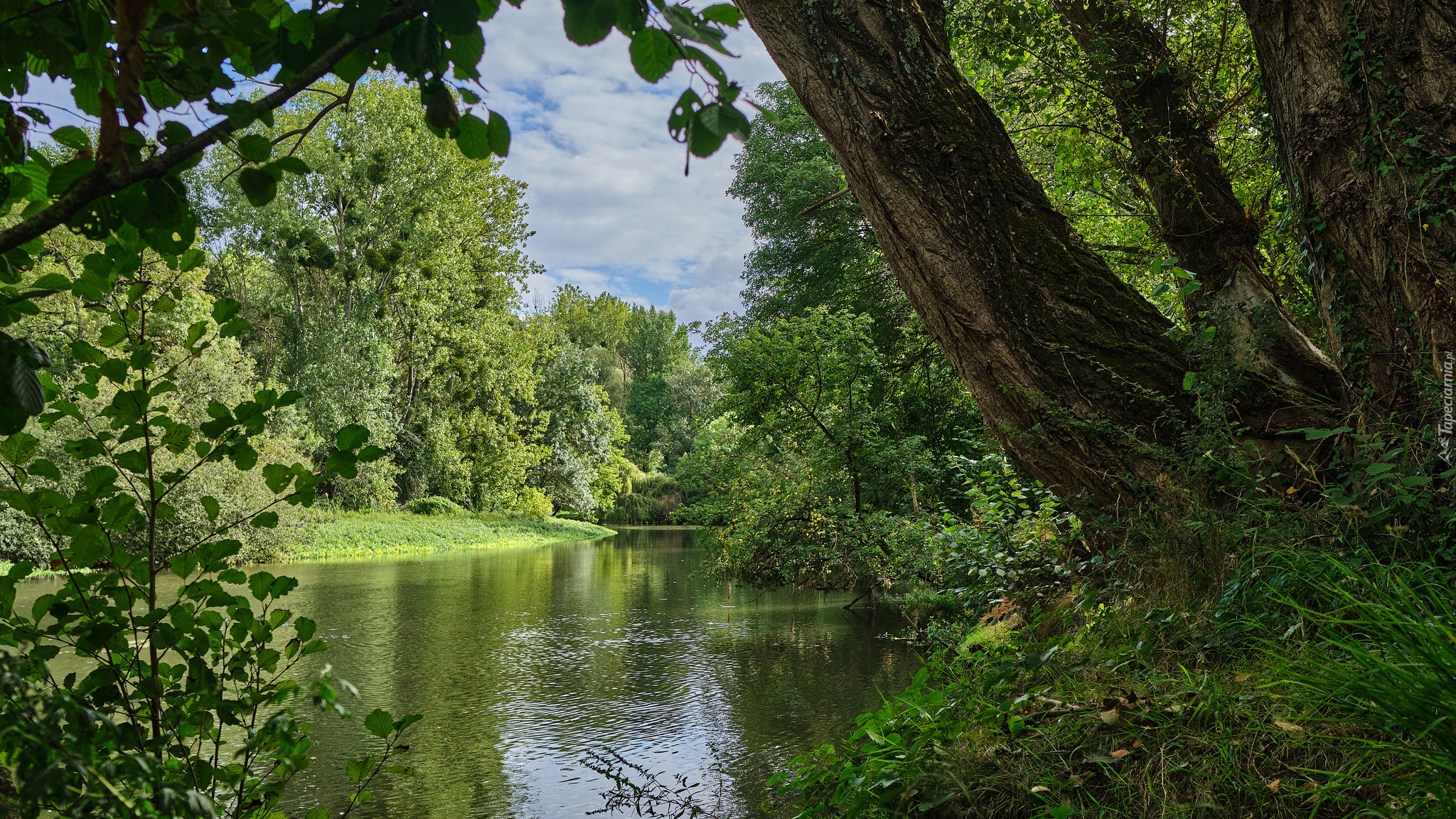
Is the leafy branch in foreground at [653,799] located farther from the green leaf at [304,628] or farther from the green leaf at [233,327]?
the green leaf at [233,327]

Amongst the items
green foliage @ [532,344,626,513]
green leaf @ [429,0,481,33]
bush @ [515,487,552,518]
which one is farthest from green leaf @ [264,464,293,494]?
green foliage @ [532,344,626,513]

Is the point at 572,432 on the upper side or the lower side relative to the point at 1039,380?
upper

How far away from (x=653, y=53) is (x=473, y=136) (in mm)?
297

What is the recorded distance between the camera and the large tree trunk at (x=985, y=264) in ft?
9.52

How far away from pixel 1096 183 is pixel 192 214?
5.85m

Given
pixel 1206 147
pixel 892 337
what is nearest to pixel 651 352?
pixel 892 337

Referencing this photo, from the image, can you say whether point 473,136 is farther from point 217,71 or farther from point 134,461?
point 134,461

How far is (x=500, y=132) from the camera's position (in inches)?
44.3

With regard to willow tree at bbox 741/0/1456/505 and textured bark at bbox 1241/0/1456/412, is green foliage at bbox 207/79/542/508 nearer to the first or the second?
willow tree at bbox 741/0/1456/505

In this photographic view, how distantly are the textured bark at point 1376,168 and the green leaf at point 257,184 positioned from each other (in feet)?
8.79

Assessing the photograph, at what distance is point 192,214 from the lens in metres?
1.05

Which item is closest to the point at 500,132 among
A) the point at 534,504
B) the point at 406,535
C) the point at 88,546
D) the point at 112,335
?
the point at 112,335

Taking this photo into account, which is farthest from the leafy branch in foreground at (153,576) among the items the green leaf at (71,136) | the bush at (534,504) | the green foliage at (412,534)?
the bush at (534,504)

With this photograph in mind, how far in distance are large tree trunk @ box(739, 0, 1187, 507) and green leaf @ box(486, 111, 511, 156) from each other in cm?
207
